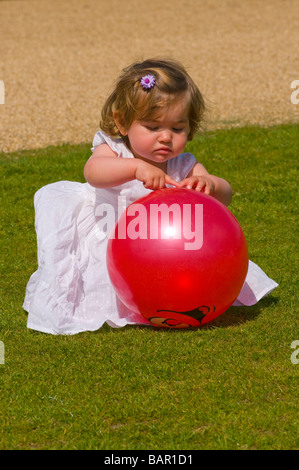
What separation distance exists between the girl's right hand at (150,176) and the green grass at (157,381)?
96 centimetres

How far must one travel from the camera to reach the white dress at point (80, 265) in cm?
543

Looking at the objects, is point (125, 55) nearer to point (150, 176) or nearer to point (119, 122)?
point (119, 122)

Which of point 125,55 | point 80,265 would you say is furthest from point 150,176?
point 125,55

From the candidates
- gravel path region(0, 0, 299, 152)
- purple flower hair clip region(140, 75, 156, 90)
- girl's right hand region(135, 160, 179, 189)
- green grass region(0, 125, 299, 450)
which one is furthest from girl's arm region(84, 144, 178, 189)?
gravel path region(0, 0, 299, 152)

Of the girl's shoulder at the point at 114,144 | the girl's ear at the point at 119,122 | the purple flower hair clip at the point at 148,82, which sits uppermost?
the purple flower hair clip at the point at 148,82

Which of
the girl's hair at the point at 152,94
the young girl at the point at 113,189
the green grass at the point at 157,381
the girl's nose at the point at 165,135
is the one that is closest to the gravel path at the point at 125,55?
the girl's hair at the point at 152,94

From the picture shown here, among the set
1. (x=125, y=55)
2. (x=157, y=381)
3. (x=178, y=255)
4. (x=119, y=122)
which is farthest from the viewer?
(x=125, y=55)

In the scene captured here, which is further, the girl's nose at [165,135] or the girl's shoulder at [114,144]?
the girl's shoulder at [114,144]

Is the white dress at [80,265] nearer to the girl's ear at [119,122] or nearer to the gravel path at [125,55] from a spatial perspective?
the girl's ear at [119,122]

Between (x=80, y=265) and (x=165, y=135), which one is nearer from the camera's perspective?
(x=165, y=135)

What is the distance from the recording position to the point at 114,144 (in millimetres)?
5609

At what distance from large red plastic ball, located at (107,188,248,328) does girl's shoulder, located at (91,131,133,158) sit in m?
0.64

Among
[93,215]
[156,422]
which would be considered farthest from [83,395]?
[93,215]

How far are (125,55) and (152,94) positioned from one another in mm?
10490
